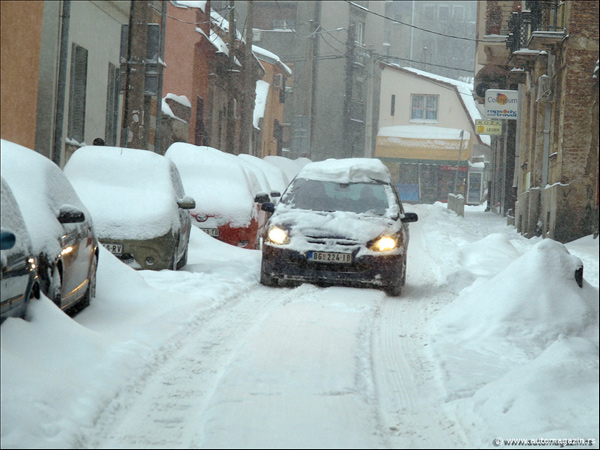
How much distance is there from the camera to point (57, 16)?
19.4 meters

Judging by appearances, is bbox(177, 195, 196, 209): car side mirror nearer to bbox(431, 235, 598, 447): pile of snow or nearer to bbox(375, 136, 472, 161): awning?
bbox(431, 235, 598, 447): pile of snow

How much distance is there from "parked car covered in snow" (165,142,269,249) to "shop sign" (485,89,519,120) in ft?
51.4

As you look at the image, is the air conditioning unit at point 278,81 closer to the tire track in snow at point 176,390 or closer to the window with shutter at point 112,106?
the window with shutter at point 112,106

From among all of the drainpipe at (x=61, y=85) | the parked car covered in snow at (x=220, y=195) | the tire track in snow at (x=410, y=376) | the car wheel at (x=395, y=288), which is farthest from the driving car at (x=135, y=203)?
the drainpipe at (x=61, y=85)

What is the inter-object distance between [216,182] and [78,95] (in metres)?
7.40

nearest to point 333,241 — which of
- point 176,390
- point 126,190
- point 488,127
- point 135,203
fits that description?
point 135,203

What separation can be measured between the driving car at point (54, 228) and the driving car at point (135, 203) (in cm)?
220

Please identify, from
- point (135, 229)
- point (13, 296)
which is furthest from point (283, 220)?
point (13, 296)

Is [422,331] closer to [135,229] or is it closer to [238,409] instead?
[238,409]

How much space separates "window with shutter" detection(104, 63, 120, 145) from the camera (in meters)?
24.0

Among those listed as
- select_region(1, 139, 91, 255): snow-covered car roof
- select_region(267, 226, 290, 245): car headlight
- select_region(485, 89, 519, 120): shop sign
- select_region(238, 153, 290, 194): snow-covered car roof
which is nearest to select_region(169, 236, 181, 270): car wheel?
select_region(267, 226, 290, 245): car headlight

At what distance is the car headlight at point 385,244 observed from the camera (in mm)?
10453

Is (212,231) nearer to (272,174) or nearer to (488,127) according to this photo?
(272,174)

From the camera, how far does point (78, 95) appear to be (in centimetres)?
2144
